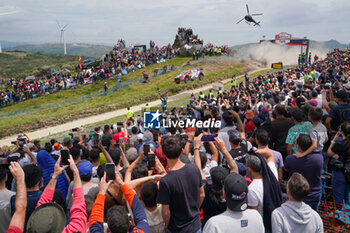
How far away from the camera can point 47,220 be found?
8.69 ft

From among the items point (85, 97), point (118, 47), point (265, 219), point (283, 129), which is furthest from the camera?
point (118, 47)

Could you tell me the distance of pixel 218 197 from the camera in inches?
144

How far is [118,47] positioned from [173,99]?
88.2 feet

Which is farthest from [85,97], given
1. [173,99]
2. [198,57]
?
[198,57]

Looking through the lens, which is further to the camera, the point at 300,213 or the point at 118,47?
the point at 118,47

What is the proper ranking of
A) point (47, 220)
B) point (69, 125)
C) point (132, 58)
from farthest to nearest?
1. point (132, 58)
2. point (69, 125)
3. point (47, 220)

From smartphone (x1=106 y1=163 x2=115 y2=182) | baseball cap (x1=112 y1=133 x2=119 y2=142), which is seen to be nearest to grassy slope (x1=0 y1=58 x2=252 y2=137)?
baseball cap (x1=112 y1=133 x2=119 y2=142)

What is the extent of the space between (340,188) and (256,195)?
88.5 inches

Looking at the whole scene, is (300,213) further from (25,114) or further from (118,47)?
(118,47)

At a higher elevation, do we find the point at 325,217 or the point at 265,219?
the point at 265,219

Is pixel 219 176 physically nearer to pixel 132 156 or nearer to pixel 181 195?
pixel 181 195

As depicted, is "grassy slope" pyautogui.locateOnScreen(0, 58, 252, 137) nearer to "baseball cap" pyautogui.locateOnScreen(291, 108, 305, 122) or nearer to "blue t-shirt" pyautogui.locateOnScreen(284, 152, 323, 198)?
"baseball cap" pyautogui.locateOnScreen(291, 108, 305, 122)

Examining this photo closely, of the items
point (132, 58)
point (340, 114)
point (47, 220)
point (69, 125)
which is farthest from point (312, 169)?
point (132, 58)

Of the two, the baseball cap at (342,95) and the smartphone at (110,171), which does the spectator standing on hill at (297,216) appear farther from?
the baseball cap at (342,95)
